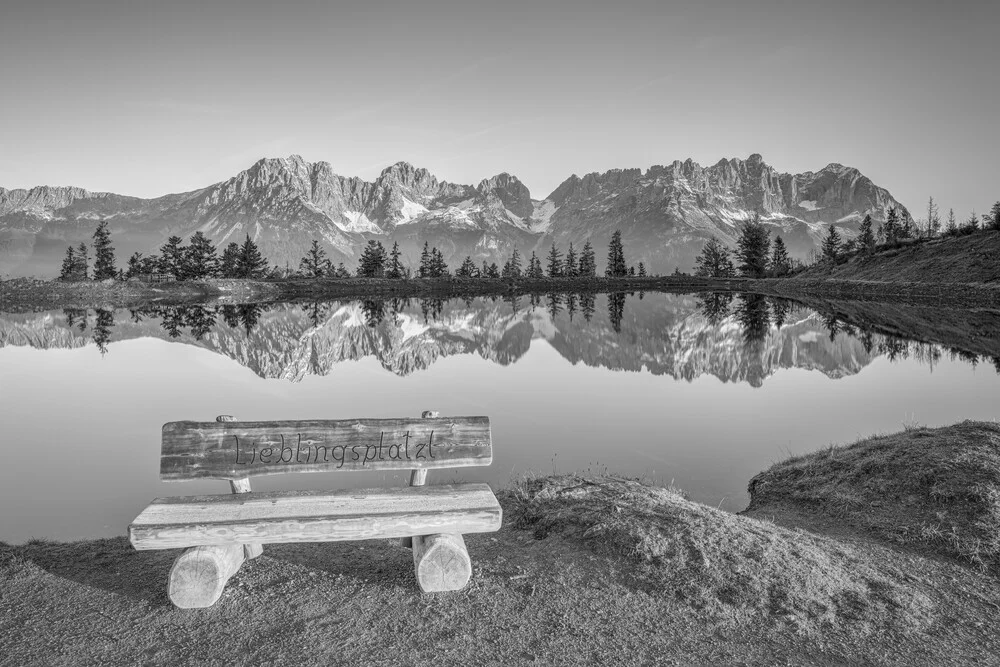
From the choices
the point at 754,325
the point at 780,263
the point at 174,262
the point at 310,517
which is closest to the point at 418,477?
the point at 310,517

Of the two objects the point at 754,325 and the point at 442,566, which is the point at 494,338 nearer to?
the point at 754,325

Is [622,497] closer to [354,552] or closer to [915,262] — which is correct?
[354,552]

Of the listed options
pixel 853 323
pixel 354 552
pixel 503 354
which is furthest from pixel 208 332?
pixel 853 323

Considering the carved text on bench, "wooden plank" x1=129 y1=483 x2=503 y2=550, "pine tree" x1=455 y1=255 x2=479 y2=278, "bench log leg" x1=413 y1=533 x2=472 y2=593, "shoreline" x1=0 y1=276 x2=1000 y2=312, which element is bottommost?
"bench log leg" x1=413 y1=533 x2=472 y2=593

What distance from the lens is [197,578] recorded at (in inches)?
213

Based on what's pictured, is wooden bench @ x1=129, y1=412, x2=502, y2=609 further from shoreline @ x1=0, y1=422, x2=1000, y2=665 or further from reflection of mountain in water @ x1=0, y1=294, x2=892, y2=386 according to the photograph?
reflection of mountain in water @ x1=0, y1=294, x2=892, y2=386

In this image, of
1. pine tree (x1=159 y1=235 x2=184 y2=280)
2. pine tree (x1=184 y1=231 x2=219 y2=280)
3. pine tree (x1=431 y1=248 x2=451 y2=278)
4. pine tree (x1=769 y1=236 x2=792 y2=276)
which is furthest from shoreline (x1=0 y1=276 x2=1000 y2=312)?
pine tree (x1=159 y1=235 x2=184 y2=280)

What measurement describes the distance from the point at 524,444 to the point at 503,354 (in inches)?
657

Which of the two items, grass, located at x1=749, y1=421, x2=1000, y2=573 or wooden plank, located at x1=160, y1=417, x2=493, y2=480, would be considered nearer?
wooden plank, located at x1=160, y1=417, x2=493, y2=480

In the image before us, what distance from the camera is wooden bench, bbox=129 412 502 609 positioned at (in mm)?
5418

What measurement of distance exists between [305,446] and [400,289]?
11300cm

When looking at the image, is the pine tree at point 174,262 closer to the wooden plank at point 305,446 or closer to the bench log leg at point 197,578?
the wooden plank at point 305,446

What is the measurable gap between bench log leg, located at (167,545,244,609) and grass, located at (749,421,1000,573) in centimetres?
795

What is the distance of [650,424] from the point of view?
1561cm
